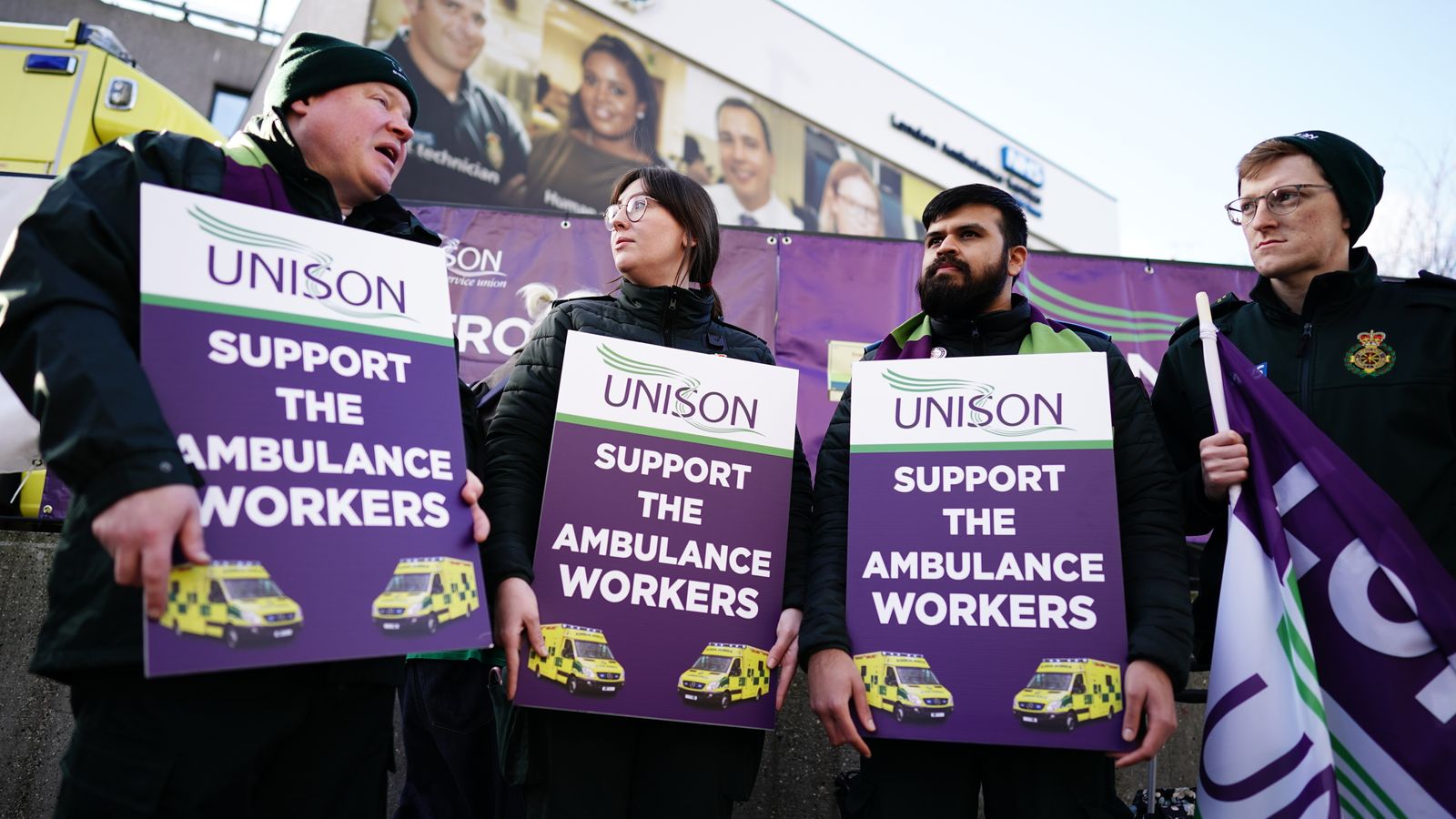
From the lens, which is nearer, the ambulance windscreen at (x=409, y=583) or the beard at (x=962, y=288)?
the ambulance windscreen at (x=409, y=583)

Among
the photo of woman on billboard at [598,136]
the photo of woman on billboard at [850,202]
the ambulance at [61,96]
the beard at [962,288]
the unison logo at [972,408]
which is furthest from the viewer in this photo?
the photo of woman on billboard at [850,202]

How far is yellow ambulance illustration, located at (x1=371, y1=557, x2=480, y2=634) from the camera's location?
179 centimetres

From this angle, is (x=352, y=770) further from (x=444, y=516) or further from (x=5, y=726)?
(x=5, y=726)

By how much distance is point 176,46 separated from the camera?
67.3 feet

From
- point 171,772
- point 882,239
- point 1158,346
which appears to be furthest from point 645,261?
point 1158,346

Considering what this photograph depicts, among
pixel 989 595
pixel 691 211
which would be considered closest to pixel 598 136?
pixel 691 211

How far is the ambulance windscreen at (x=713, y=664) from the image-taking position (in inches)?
87.3

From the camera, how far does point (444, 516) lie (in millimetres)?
1941

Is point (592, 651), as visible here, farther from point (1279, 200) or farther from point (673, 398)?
point (1279, 200)

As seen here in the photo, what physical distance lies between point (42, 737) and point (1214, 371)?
390 centimetres

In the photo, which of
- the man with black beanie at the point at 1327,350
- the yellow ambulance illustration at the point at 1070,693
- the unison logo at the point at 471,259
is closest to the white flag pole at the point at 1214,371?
the man with black beanie at the point at 1327,350

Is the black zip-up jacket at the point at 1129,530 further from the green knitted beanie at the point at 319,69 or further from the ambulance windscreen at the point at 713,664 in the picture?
the green knitted beanie at the point at 319,69

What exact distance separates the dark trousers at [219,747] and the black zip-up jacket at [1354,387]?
6.93 ft

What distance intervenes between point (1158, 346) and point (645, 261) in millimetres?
4237
